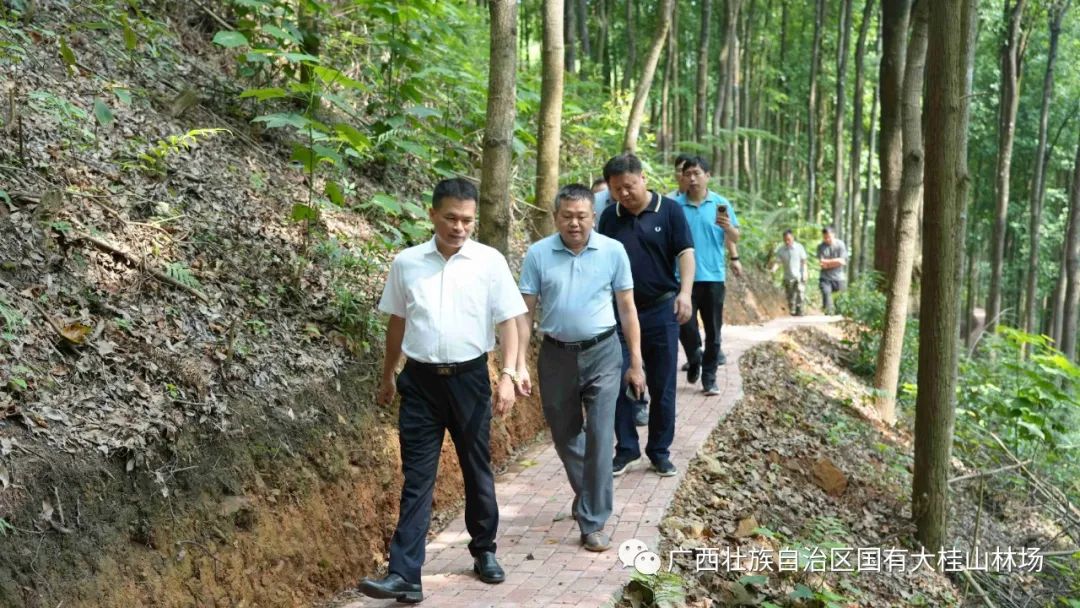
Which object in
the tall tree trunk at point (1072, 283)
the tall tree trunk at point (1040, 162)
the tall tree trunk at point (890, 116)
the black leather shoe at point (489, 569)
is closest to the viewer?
the black leather shoe at point (489, 569)

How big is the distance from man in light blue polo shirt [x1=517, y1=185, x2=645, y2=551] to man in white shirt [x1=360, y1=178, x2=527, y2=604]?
1.98ft

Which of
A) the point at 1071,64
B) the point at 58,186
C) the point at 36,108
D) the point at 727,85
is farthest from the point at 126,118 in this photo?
the point at 1071,64

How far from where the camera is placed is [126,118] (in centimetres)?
702

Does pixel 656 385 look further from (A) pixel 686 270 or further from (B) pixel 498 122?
(B) pixel 498 122

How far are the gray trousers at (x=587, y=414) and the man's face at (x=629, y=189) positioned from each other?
1.20 metres

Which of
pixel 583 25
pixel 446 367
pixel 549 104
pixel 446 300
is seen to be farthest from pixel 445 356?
pixel 583 25

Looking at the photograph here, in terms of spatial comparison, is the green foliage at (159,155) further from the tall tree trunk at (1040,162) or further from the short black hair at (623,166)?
the tall tree trunk at (1040,162)

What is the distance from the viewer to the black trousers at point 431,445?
4.73m

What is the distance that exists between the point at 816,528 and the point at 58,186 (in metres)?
5.76

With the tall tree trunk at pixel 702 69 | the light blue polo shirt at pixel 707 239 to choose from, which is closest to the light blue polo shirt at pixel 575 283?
the light blue polo shirt at pixel 707 239

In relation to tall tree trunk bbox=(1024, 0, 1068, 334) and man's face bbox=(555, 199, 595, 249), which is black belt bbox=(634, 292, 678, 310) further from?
tall tree trunk bbox=(1024, 0, 1068, 334)

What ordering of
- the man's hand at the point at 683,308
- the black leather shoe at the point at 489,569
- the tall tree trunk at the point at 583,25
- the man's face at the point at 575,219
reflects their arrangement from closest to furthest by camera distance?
the black leather shoe at the point at 489,569, the man's face at the point at 575,219, the man's hand at the point at 683,308, the tall tree trunk at the point at 583,25

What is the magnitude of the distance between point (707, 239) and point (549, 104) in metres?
1.97

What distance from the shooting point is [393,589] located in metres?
4.62
